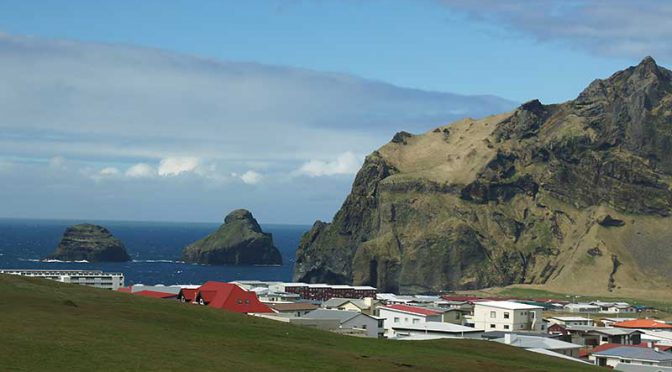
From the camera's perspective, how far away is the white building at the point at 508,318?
18661cm

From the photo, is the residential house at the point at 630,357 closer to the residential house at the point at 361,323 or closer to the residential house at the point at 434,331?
the residential house at the point at 434,331

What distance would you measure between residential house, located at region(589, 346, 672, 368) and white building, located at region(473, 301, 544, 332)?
154ft

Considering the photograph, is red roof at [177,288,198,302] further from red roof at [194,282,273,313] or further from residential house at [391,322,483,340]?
residential house at [391,322,483,340]

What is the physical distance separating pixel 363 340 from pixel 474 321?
8745 cm

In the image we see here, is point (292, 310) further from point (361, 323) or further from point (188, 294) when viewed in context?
point (361, 323)

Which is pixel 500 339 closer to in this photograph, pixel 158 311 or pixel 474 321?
pixel 474 321

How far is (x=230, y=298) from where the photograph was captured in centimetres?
15375

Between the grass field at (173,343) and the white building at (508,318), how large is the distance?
69.5m

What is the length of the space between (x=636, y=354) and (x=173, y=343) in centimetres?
7098

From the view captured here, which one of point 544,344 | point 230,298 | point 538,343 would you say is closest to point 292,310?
point 230,298

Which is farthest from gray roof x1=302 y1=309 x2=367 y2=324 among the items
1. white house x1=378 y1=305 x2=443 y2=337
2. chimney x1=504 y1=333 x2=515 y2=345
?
chimney x1=504 y1=333 x2=515 y2=345

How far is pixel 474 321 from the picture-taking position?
629 ft

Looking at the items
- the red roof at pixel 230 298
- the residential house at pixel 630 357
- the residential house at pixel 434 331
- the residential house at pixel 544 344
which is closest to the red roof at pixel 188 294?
the red roof at pixel 230 298

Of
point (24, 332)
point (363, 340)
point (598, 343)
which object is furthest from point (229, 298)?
point (24, 332)
